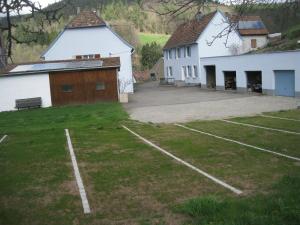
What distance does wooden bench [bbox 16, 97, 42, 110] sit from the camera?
35.9 m

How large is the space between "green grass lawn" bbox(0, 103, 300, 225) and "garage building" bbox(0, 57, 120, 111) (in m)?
18.1

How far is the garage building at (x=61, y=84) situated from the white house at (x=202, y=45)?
17378 millimetres

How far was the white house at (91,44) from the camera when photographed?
1916 inches

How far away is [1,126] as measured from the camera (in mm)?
24953

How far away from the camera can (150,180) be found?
9781 millimetres

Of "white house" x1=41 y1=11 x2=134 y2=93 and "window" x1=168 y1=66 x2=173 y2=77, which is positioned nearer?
"white house" x1=41 y1=11 x2=134 y2=93

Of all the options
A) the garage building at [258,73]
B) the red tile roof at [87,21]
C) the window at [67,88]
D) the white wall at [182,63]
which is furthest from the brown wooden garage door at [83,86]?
the white wall at [182,63]

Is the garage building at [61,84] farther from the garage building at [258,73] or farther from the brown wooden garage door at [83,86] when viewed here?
the garage building at [258,73]

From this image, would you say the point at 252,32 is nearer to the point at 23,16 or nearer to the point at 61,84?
the point at 61,84

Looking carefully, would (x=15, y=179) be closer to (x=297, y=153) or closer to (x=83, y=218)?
(x=83, y=218)

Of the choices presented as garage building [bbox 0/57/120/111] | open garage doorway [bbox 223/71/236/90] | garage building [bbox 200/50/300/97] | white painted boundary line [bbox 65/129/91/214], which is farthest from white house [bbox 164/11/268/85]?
white painted boundary line [bbox 65/129/91/214]

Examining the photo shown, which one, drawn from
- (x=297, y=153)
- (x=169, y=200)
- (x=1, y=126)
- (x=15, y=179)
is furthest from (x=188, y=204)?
(x=1, y=126)

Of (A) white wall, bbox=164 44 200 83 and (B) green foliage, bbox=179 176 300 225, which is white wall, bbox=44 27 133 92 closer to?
(A) white wall, bbox=164 44 200 83

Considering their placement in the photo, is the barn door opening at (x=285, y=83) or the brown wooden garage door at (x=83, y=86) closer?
the barn door opening at (x=285, y=83)
